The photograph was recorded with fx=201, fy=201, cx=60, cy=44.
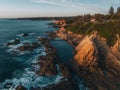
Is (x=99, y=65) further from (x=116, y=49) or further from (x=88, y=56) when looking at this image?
(x=116, y=49)

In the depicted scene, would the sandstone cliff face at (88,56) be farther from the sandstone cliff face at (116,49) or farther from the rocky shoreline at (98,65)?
the sandstone cliff face at (116,49)

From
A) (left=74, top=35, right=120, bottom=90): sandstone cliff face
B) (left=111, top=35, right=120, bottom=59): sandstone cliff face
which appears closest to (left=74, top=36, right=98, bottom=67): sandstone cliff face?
(left=74, top=35, right=120, bottom=90): sandstone cliff face

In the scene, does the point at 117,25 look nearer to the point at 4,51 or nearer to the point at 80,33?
the point at 80,33

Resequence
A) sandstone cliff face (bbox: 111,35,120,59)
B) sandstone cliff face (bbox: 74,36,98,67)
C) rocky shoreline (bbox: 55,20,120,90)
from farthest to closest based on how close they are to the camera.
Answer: sandstone cliff face (bbox: 111,35,120,59)
sandstone cliff face (bbox: 74,36,98,67)
rocky shoreline (bbox: 55,20,120,90)

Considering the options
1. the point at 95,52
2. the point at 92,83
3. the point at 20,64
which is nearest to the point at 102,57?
the point at 95,52

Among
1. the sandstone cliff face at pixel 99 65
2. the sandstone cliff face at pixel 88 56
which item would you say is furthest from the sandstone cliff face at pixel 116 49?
the sandstone cliff face at pixel 88 56

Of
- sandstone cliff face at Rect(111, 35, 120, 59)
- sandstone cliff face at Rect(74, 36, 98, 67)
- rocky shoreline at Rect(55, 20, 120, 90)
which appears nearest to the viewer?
rocky shoreline at Rect(55, 20, 120, 90)

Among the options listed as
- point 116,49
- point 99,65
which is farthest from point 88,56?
point 116,49

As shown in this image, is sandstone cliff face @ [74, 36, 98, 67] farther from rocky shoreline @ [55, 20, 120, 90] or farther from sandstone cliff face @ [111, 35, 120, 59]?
sandstone cliff face @ [111, 35, 120, 59]
